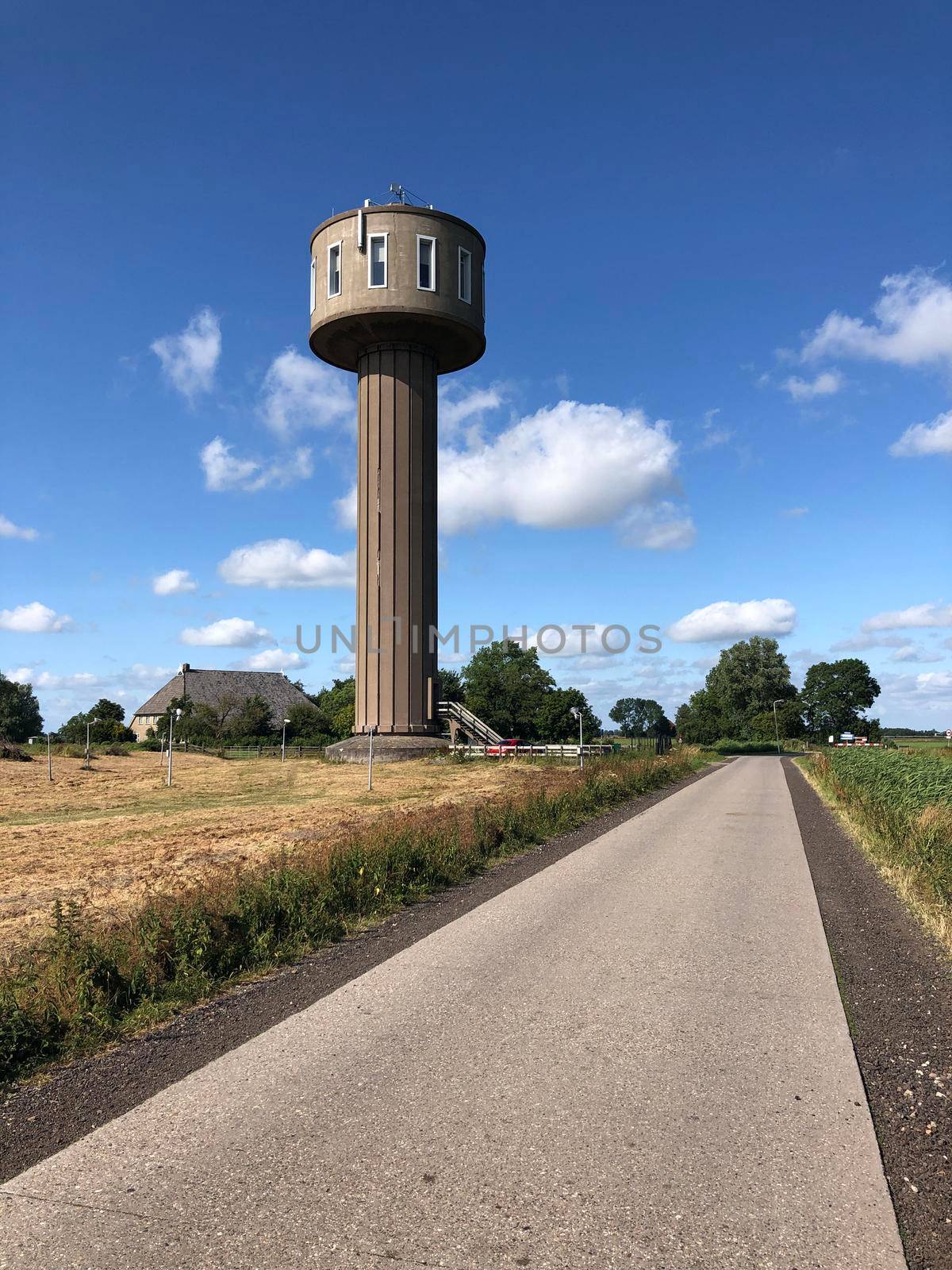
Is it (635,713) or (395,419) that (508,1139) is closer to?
(395,419)

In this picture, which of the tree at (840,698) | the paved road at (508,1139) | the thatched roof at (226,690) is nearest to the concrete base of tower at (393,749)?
the paved road at (508,1139)

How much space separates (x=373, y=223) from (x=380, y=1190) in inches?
1839

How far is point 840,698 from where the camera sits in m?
123

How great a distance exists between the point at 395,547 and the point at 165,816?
23.3 meters

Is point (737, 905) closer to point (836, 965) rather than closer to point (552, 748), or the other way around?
point (836, 965)

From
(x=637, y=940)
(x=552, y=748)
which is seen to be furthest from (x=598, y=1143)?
(x=552, y=748)

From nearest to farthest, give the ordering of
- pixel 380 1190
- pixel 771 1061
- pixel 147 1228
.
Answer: pixel 147 1228
pixel 380 1190
pixel 771 1061

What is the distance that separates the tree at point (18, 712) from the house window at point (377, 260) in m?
51.3

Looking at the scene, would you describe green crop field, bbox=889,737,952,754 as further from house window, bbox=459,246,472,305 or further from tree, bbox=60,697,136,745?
tree, bbox=60,697,136,745

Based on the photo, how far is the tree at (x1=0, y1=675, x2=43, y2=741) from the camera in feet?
244

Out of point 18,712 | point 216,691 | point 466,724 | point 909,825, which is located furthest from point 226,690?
point 909,825

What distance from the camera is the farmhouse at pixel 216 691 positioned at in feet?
316

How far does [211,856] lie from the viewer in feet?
50.3

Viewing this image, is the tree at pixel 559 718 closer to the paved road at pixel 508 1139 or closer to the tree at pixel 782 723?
the tree at pixel 782 723
